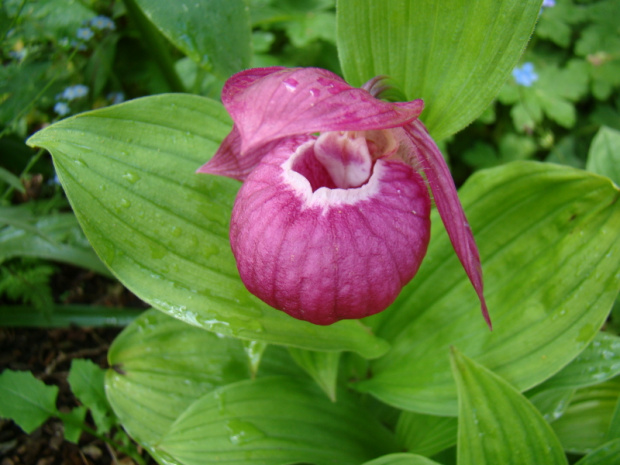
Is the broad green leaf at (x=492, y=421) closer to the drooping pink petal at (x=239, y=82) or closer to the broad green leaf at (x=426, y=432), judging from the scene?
the broad green leaf at (x=426, y=432)

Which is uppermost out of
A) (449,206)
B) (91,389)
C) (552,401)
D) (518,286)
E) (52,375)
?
(449,206)

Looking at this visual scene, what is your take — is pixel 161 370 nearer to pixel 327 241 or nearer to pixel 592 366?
pixel 327 241

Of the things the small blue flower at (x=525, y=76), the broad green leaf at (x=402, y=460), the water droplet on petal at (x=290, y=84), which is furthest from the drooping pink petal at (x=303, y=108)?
the small blue flower at (x=525, y=76)

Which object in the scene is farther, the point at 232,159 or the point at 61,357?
the point at 61,357

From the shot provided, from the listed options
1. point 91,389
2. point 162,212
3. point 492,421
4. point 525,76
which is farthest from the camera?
point 525,76

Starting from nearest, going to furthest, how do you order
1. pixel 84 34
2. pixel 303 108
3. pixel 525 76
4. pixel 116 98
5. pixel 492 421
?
1. pixel 303 108
2. pixel 492 421
3. pixel 84 34
4. pixel 116 98
5. pixel 525 76

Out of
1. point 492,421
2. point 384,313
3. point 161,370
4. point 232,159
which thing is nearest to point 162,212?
point 232,159

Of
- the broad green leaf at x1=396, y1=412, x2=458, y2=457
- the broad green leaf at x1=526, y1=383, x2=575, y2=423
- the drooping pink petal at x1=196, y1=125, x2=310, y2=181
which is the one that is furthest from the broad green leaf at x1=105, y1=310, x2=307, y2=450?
the broad green leaf at x1=526, y1=383, x2=575, y2=423
